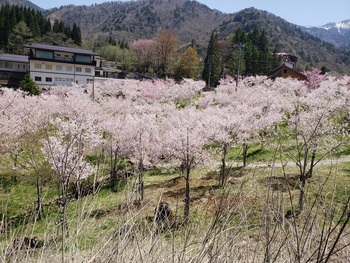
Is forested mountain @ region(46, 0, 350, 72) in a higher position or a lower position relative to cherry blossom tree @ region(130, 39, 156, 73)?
higher

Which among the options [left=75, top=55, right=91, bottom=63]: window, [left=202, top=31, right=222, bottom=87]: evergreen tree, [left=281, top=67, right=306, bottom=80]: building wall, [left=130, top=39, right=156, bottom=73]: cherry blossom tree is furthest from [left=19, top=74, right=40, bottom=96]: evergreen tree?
[left=281, top=67, right=306, bottom=80]: building wall

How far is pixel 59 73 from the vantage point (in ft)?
130

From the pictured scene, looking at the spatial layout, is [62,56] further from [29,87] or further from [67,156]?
[67,156]

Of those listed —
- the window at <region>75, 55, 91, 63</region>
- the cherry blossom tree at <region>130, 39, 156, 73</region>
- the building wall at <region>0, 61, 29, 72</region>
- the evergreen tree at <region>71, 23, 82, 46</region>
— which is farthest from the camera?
the evergreen tree at <region>71, 23, 82, 46</region>

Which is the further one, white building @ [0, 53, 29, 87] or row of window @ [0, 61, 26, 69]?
row of window @ [0, 61, 26, 69]

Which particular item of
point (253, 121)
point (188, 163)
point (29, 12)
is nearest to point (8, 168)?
point (188, 163)

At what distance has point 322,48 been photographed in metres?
126

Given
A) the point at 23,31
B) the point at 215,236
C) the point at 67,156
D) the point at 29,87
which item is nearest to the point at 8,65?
the point at 23,31

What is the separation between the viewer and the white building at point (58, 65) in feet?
125

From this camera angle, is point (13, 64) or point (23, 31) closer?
point (13, 64)

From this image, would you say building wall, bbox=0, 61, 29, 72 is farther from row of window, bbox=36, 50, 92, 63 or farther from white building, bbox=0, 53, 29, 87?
row of window, bbox=36, 50, 92, 63

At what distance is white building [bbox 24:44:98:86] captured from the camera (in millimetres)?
38250

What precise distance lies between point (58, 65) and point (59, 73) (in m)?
1.13

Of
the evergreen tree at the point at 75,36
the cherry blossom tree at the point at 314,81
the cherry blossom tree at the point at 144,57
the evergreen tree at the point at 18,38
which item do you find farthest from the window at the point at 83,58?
the cherry blossom tree at the point at 314,81
